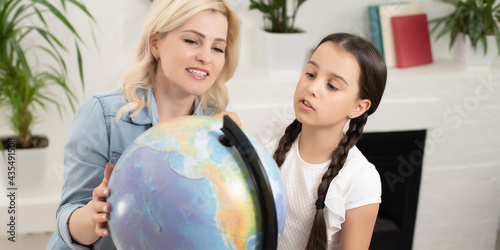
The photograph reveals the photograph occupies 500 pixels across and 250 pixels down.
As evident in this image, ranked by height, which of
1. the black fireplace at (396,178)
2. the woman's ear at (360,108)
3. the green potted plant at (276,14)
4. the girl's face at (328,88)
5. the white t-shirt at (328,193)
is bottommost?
the black fireplace at (396,178)

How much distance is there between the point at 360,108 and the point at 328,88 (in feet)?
0.46

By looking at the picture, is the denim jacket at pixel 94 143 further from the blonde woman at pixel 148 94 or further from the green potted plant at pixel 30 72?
the green potted plant at pixel 30 72

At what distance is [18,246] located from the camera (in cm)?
258

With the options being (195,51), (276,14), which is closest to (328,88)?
(195,51)

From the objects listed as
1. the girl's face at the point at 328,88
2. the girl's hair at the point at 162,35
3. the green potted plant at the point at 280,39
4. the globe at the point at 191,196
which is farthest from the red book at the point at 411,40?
the globe at the point at 191,196

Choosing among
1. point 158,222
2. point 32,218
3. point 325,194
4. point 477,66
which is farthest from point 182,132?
point 477,66

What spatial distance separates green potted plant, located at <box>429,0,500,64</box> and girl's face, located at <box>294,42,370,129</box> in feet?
5.67

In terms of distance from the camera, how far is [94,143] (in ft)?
4.62

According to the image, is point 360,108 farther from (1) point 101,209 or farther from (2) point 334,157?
(1) point 101,209

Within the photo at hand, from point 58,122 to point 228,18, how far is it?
4.90 feet

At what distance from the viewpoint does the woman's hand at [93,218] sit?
1.07 meters

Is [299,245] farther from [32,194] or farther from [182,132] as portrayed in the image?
[32,194]

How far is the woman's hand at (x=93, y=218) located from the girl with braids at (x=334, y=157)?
1.66 ft

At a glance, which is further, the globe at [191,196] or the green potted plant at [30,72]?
the green potted plant at [30,72]
